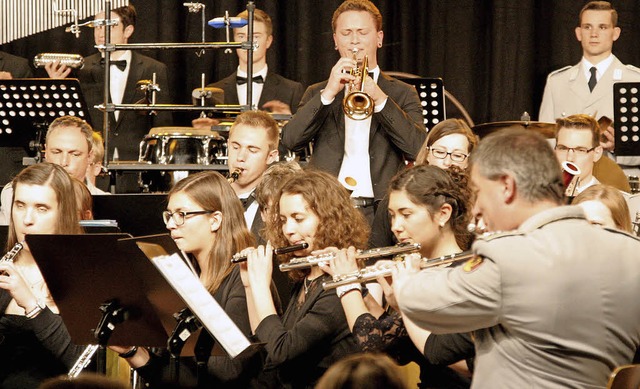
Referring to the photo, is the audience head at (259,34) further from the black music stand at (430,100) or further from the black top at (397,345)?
the black top at (397,345)

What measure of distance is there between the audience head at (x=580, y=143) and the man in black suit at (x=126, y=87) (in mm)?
3588

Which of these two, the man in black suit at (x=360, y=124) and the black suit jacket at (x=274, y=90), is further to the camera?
the black suit jacket at (x=274, y=90)

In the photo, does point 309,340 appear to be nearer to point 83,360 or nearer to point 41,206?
point 83,360

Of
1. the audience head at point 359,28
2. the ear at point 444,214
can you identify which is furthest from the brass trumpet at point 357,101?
the ear at point 444,214

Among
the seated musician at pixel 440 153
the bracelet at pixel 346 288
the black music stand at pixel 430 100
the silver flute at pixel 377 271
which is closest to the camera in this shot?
the silver flute at pixel 377 271

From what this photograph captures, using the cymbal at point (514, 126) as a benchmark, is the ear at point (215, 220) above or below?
below

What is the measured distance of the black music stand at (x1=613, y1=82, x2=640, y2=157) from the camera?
6.41m

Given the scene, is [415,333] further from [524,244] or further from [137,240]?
[137,240]

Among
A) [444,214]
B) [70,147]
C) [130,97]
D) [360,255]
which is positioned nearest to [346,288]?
[360,255]

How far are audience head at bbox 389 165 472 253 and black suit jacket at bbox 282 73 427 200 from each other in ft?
5.06

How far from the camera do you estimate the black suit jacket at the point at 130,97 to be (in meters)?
8.32

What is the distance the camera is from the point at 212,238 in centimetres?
439

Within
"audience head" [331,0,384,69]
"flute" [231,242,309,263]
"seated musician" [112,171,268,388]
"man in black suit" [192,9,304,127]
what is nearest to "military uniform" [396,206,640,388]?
"flute" [231,242,309,263]

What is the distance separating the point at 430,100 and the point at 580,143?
1.02m
